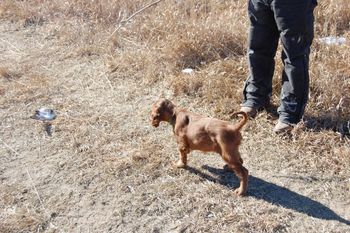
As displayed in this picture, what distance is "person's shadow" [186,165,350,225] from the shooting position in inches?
121

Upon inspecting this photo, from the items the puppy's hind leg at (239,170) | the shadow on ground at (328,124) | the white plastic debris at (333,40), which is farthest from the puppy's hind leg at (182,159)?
the white plastic debris at (333,40)

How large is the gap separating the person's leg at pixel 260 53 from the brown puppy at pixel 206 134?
845 millimetres

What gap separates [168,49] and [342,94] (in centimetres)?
164

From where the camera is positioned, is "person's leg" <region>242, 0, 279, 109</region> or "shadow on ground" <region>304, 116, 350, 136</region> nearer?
"person's leg" <region>242, 0, 279, 109</region>

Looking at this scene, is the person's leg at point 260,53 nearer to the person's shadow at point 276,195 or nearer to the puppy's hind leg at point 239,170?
the person's shadow at point 276,195

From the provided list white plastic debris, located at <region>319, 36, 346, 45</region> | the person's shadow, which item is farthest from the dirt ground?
white plastic debris, located at <region>319, 36, 346, 45</region>

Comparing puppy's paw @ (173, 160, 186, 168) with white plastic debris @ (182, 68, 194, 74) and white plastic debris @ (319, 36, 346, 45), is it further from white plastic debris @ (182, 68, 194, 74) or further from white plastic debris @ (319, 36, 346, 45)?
white plastic debris @ (319, 36, 346, 45)

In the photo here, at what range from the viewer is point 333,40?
4719mm

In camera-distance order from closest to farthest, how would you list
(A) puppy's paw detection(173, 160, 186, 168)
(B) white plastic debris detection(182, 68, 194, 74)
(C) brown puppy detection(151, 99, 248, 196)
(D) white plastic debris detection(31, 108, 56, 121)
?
(C) brown puppy detection(151, 99, 248, 196)
(A) puppy's paw detection(173, 160, 186, 168)
(D) white plastic debris detection(31, 108, 56, 121)
(B) white plastic debris detection(182, 68, 194, 74)

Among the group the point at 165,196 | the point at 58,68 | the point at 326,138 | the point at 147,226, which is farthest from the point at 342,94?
the point at 58,68

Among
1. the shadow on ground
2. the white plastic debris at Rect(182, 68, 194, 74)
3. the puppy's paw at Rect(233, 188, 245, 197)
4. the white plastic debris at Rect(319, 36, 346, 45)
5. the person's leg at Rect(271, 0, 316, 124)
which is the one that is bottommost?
the puppy's paw at Rect(233, 188, 245, 197)

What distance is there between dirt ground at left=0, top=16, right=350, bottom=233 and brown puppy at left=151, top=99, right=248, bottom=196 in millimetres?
211

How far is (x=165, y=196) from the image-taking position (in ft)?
10.7

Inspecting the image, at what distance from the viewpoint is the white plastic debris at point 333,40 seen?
4664mm
